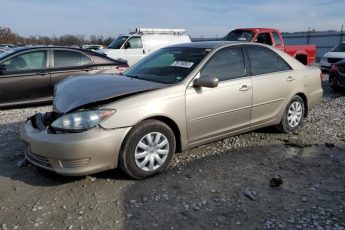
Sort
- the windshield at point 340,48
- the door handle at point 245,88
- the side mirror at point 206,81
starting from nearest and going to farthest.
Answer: the side mirror at point 206,81 → the door handle at point 245,88 → the windshield at point 340,48

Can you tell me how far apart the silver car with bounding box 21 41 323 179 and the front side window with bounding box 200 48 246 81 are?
0.04 ft

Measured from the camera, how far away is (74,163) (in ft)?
12.5

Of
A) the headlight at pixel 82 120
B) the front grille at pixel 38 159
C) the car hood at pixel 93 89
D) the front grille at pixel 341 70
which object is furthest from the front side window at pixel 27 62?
the front grille at pixel 341 70

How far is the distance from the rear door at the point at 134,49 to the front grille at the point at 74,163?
38.0 feet

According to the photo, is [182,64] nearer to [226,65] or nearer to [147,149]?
[226,65]

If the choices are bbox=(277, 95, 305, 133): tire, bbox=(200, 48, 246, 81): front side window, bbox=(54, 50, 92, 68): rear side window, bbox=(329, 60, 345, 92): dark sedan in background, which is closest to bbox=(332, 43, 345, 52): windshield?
bbox=(329, 60, 345, 92): dark sedan in background

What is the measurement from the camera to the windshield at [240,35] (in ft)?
46.3

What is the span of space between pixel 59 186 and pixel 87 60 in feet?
16.4

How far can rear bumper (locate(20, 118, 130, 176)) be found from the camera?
147 inches

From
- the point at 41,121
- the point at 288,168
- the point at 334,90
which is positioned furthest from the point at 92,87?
the point at 334,90

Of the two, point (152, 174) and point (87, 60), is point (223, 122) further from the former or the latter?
point (87, 60)

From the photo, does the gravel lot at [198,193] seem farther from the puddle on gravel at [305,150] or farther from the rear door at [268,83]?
the rear door at [268,83]

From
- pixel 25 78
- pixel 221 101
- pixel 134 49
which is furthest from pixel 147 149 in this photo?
pixel 134 49

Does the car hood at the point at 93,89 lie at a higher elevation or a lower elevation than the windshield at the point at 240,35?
lower
